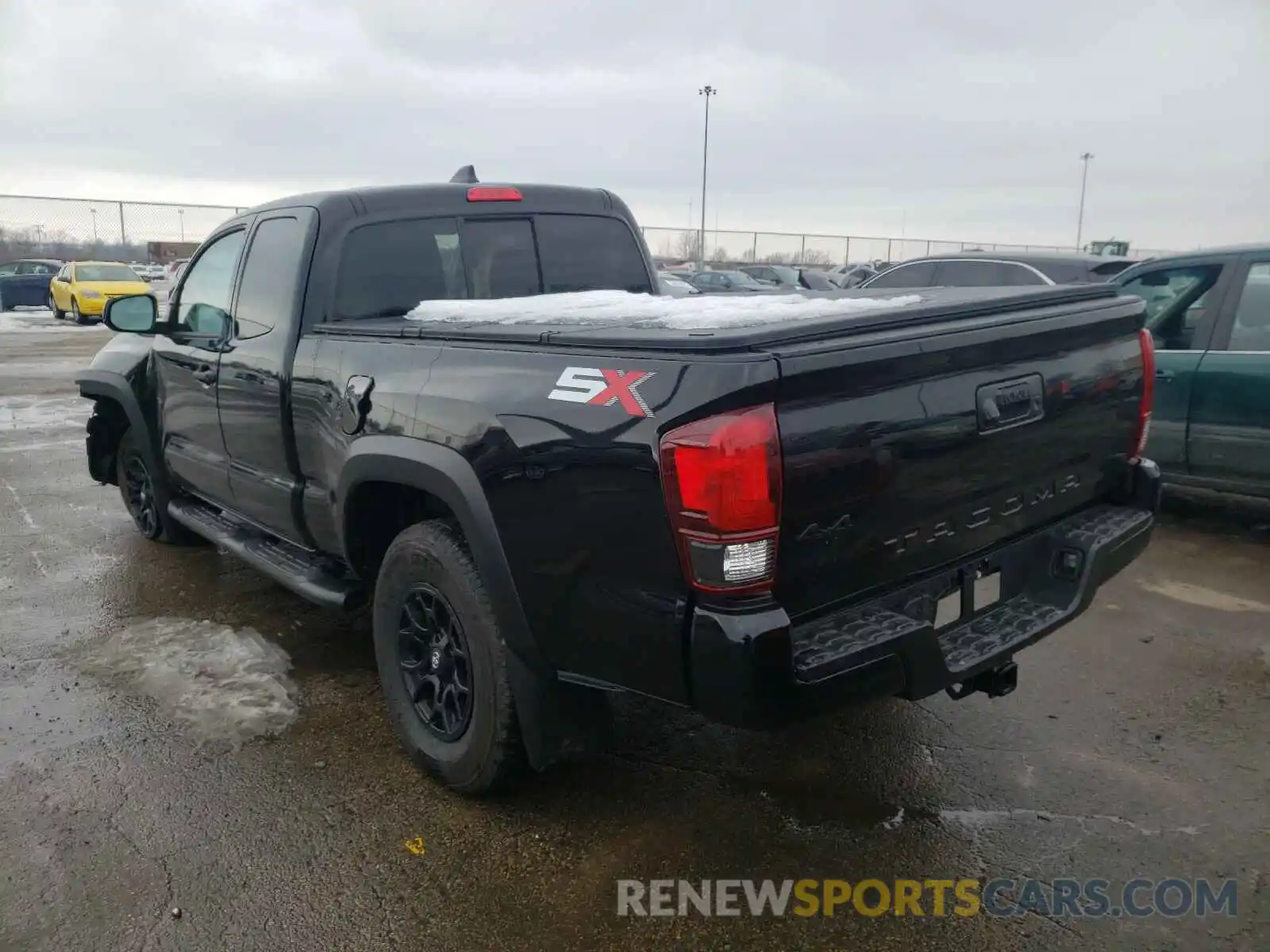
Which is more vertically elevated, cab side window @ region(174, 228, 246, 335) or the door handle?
cab side window @ region(174, 228, 246, 335)

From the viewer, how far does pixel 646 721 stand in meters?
3.68

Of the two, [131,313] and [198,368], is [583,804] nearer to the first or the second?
[198,368]

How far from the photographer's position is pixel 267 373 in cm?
385

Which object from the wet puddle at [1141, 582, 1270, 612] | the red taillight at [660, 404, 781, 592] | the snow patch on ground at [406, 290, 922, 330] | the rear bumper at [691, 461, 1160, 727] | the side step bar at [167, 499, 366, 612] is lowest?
the wet puddle at [1141, 582, 1270, 612]

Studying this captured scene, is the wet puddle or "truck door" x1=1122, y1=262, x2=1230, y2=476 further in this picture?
"truck door" x1=1122, y1=262, x2=1230, y2=476

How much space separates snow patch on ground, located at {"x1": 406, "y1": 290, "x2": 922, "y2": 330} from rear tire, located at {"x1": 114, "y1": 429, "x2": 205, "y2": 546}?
2.51 metres

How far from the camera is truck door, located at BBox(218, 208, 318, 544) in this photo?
149 inches

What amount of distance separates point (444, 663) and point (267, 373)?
59.7 inches

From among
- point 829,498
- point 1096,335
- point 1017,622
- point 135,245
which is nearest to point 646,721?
point 1017,622

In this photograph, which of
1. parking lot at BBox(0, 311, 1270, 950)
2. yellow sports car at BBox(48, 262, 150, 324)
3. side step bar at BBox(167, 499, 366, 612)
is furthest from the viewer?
yellow sports car at BBox(48, 262, 150, 324)

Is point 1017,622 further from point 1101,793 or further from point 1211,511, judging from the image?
point 1211,511

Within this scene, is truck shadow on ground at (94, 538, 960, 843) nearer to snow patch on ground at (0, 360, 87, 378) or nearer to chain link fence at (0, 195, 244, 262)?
snow patch on ground at (0, 360, 87, 378)

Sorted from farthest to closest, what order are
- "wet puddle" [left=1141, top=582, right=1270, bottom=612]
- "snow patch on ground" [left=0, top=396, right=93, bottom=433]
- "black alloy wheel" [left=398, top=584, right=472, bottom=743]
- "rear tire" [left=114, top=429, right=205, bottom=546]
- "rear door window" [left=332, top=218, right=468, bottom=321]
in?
"snow patch on ground" [left=0, top=396, right=93, bottom=433] → "rear tire" [left=114, top=429, right=205, bottom=546] → "wet puddle" [left=1141, top=582, right=1270, bottom=612] → "rear door window" [left=332, top=218, right=468, bottom=321] → "black alloy wheel" [left=398, top=584, right=472, bottom=743]

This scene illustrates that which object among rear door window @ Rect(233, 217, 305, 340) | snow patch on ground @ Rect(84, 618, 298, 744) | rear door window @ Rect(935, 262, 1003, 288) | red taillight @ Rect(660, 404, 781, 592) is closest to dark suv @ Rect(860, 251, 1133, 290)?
rear door window @ Rect(935, 262, 1003, 288)
